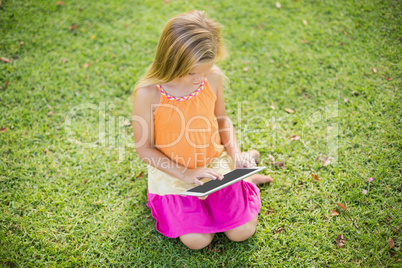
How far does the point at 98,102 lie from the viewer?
12.9 ft

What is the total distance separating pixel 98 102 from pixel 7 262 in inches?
78.9

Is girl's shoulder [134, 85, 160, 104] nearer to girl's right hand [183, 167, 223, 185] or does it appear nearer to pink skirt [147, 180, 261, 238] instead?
girl's right hand [183, 167, 223, 185]

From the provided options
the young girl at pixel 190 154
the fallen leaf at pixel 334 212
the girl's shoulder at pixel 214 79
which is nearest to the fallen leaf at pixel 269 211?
the young girl at pixel 190 154

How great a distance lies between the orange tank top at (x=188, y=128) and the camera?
246cm

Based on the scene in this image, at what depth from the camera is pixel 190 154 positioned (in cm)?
271

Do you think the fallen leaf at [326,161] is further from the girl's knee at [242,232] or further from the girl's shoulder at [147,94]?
the girl's shoulder at [147,94]

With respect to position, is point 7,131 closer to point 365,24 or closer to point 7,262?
point 7,262

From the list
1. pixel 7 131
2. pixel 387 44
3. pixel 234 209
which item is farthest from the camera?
pixel 387 44

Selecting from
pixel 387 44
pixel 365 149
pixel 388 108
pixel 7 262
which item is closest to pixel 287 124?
pixel 365 149

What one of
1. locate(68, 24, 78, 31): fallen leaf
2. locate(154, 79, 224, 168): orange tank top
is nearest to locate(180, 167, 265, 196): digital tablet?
locate(154, 79, 224, 168): orange tank top

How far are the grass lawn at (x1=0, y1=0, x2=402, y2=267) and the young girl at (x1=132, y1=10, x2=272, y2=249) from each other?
0.30 meters

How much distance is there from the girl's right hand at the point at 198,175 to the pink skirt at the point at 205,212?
0.18 m

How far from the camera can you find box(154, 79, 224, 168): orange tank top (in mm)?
2463

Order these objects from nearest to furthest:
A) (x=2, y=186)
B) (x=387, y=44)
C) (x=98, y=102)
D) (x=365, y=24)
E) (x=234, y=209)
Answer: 1. (x=234, y=209)
2. (x=2, y=186)
3. (x=98, y=102)
4. (x=387, y=44)
5. (x=365, y=24)
